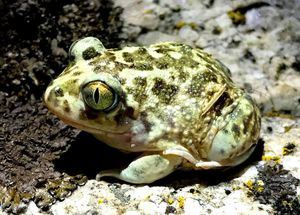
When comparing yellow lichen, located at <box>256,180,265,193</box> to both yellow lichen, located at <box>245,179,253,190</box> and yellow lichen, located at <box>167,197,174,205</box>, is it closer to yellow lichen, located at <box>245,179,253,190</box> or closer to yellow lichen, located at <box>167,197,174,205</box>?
yellow lichen, located at <box>245,179,253,190</box>

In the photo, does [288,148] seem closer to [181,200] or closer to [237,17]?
[181,200]

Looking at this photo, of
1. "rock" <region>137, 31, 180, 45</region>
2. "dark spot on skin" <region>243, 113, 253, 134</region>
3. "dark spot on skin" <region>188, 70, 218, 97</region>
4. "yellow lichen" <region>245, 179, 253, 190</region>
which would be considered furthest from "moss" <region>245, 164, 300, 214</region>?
"rock" <region>137, 31, 180, 45</region>

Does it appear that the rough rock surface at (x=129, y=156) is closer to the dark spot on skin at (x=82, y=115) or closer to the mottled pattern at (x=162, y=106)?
the mottled pattern at (x=162, y=106)

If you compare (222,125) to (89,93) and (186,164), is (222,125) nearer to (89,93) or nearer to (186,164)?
(186,164)

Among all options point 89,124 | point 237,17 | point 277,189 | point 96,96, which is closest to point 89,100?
point 96,96

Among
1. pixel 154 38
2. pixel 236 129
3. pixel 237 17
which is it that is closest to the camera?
pixel 236 129
